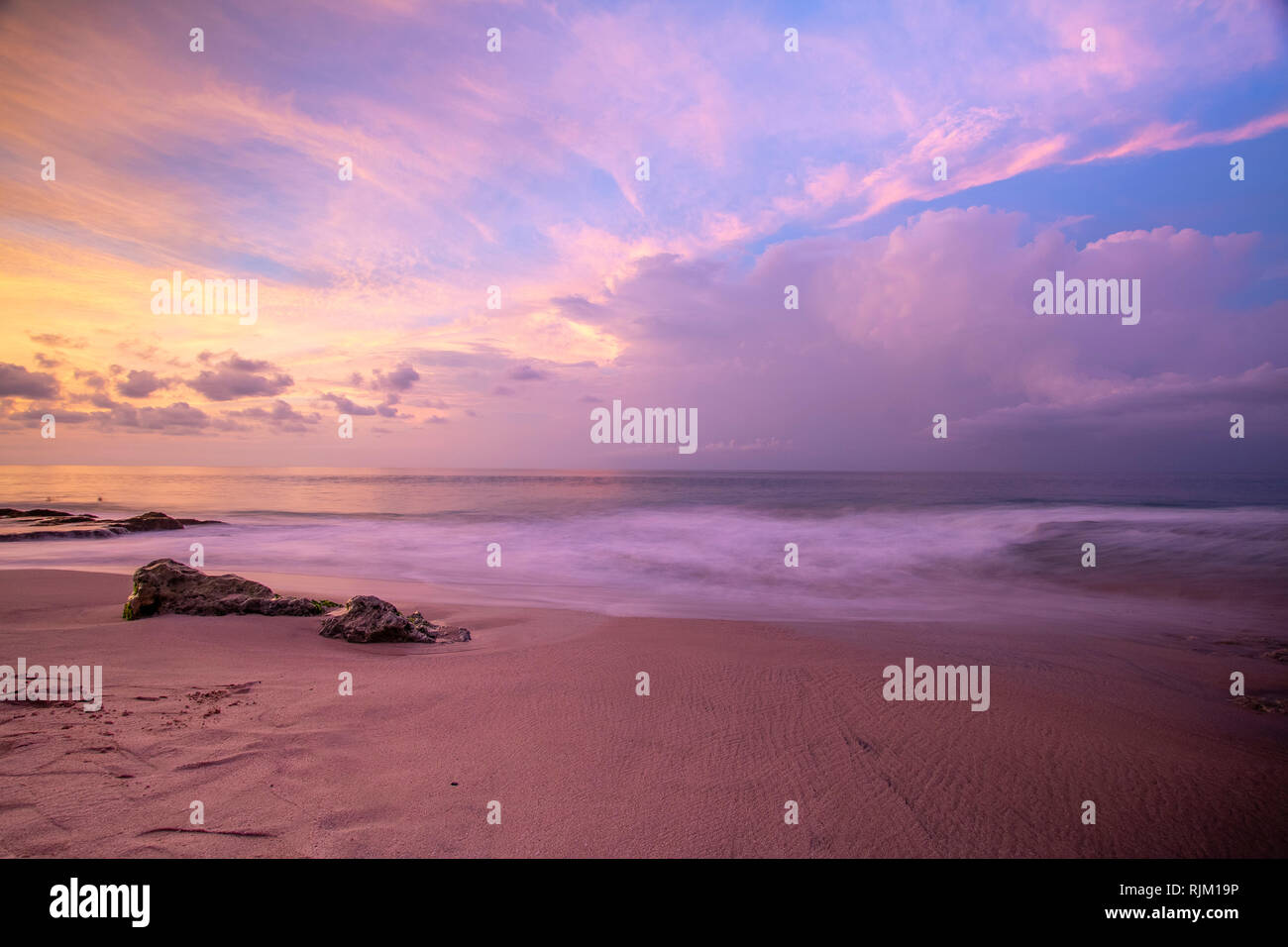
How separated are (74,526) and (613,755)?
957 inches

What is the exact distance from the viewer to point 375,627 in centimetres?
605

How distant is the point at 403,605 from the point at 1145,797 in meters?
8.49

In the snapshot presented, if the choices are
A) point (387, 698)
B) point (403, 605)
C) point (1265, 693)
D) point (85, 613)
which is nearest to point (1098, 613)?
point (1265, 693)

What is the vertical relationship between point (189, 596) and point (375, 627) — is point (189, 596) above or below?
above

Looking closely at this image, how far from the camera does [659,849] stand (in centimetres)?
265

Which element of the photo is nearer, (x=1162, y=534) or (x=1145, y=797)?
(x=1145, y=797)

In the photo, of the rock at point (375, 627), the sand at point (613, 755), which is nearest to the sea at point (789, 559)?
the rock at point (375, 627)

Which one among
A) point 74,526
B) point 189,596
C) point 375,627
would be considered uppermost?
point 74,526

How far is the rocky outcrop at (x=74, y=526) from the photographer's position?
1744 cm

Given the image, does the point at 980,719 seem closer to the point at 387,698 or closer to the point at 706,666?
the point at 706,666

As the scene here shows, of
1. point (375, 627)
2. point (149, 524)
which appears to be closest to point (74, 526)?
point (149, 524)

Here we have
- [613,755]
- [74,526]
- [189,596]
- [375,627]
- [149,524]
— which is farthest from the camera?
[149,524]

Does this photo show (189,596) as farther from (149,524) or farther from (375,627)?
(149,524)

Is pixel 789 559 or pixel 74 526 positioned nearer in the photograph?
pixel 789 559
